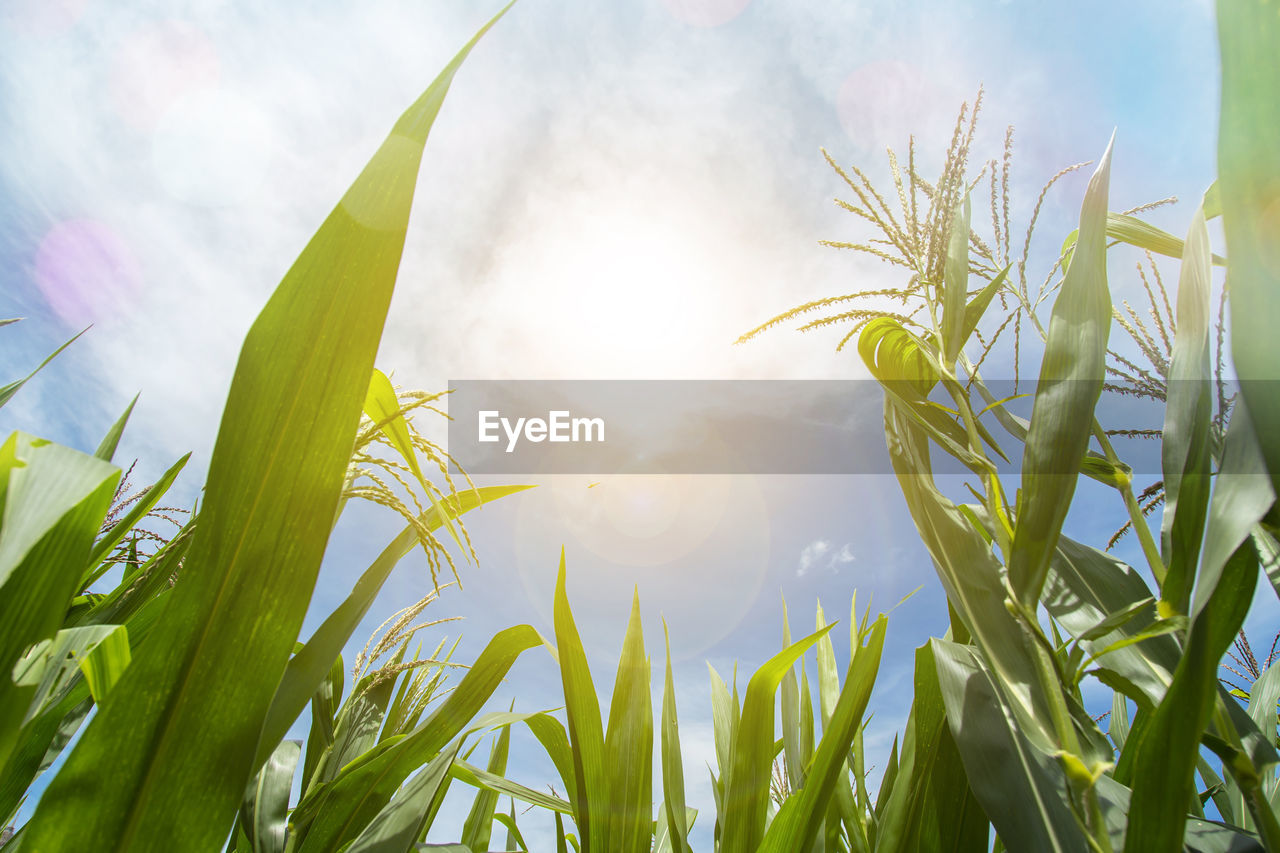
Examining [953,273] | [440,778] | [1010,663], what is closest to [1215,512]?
[1010,663]

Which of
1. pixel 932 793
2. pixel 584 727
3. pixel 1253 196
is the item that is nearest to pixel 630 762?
pixel 584 727

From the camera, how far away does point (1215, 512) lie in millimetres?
438

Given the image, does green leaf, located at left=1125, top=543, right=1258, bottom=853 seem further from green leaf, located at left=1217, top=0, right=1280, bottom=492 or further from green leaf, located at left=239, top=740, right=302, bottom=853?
green leaf, located at left=239, top=740, right=302, bottom=853

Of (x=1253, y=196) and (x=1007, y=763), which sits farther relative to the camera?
(x=1007, y=763)

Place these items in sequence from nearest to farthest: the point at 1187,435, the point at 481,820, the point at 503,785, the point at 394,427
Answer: the point at 1187,435 < the point at 394,427 < the point at 503,785 < the point at 481,820

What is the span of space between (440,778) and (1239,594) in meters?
0.91

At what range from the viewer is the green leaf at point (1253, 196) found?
14.8 inches

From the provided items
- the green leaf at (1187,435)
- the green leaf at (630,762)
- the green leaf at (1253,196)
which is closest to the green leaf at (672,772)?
the green leaf at (630,762)

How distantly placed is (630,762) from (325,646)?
Answer: 491 mm

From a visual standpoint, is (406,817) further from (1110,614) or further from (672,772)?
(1110,614)

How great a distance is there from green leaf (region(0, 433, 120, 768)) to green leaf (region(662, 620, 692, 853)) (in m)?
0.89

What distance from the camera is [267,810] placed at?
870 mm

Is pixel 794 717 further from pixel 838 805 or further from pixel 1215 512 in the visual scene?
pixel 1215 512

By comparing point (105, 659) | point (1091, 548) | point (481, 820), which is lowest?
point (481, 820)
